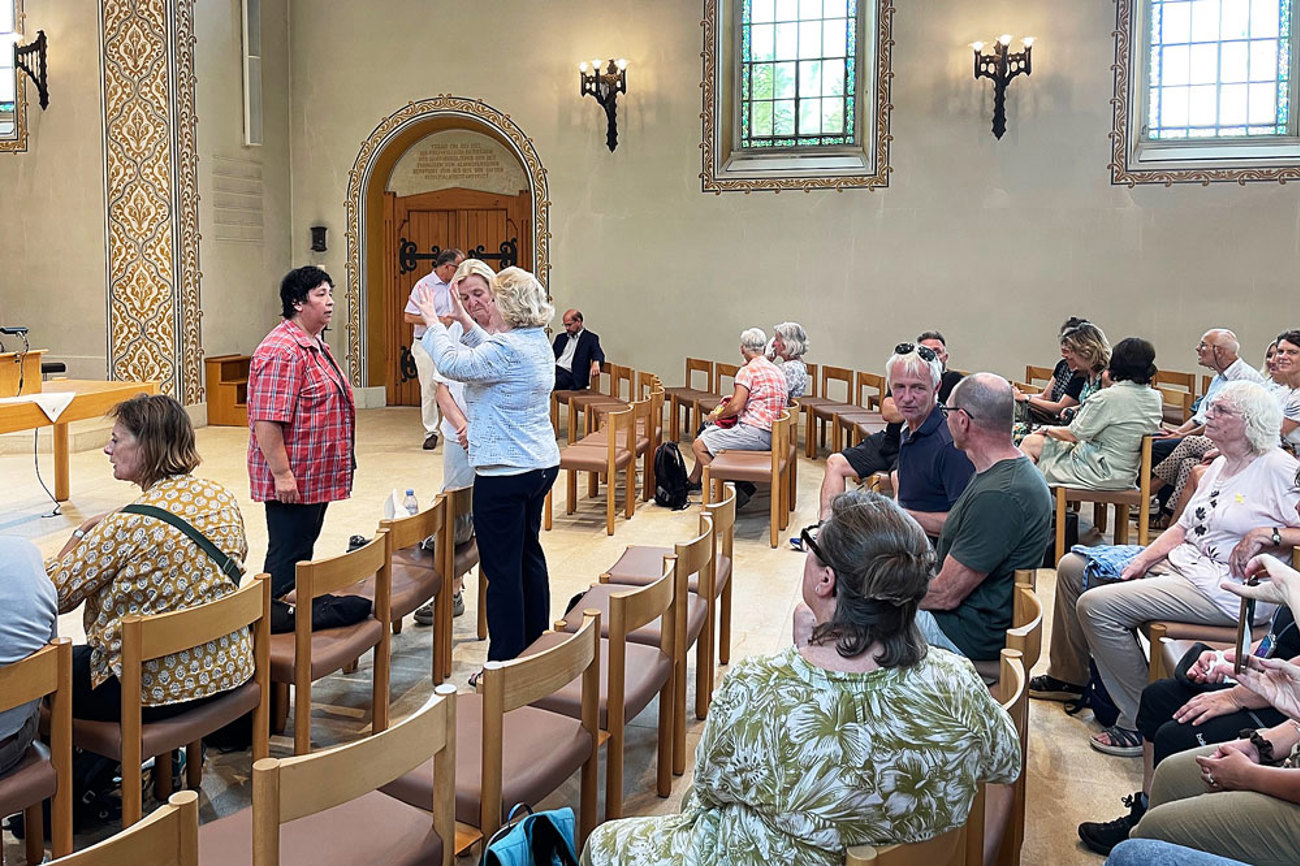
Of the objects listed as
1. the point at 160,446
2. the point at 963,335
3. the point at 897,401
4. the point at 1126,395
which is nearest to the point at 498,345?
the point at 160,446

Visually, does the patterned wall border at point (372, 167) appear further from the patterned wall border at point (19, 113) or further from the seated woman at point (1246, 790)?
the seated woman at point (1246, 790)

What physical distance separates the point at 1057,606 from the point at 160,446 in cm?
292

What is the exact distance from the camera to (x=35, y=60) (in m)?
9.97

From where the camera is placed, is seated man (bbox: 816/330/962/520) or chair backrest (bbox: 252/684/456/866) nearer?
chair backrest (bbox: 252/684/456/866)

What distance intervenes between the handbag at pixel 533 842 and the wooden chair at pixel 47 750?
972mm

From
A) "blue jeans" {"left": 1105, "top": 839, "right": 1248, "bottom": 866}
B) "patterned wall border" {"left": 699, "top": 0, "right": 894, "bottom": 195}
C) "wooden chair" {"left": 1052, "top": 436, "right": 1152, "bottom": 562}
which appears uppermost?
"patterned wall border" {"left": 699, "top": 0, "right": 894, "bottom": 195}

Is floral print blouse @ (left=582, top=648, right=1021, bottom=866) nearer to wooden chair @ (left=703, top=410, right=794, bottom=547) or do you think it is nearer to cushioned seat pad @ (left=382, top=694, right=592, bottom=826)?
cushioned seat pad @ (left=382, top=694, right=592, bottom=826)

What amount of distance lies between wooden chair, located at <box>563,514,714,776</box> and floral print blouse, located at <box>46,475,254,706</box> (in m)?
0.96

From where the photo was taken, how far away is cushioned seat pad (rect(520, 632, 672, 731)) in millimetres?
2777

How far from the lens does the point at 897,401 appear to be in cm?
420

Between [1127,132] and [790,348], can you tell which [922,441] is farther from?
[1127,132]

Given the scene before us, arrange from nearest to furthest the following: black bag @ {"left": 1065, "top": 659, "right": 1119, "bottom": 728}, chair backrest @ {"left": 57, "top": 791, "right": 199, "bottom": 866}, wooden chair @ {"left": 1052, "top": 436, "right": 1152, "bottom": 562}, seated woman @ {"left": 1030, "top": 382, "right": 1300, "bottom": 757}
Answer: chair backrest @ {"left": 57, "top": 791, "right": 199, "bottom": 866} < seated woman @ {"left": 1030, "top": 382, "right": 1300, "bottom": 757} < black bag @ {"left": 1065, "top": 659, "right": 1119, "bottom": 728} < wooden chair @ {"left": 1052, "top": 436, "right": 1152, "bottom": 562}

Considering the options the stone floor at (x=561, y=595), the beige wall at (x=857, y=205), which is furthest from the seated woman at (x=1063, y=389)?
the beige wall at (x=857, y=205)

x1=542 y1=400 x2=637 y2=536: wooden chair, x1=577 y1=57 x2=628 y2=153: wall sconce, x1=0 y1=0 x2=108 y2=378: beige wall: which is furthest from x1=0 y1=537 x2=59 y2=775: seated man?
x1=577 y1=57 x2=628 y2=153: wall sconce
